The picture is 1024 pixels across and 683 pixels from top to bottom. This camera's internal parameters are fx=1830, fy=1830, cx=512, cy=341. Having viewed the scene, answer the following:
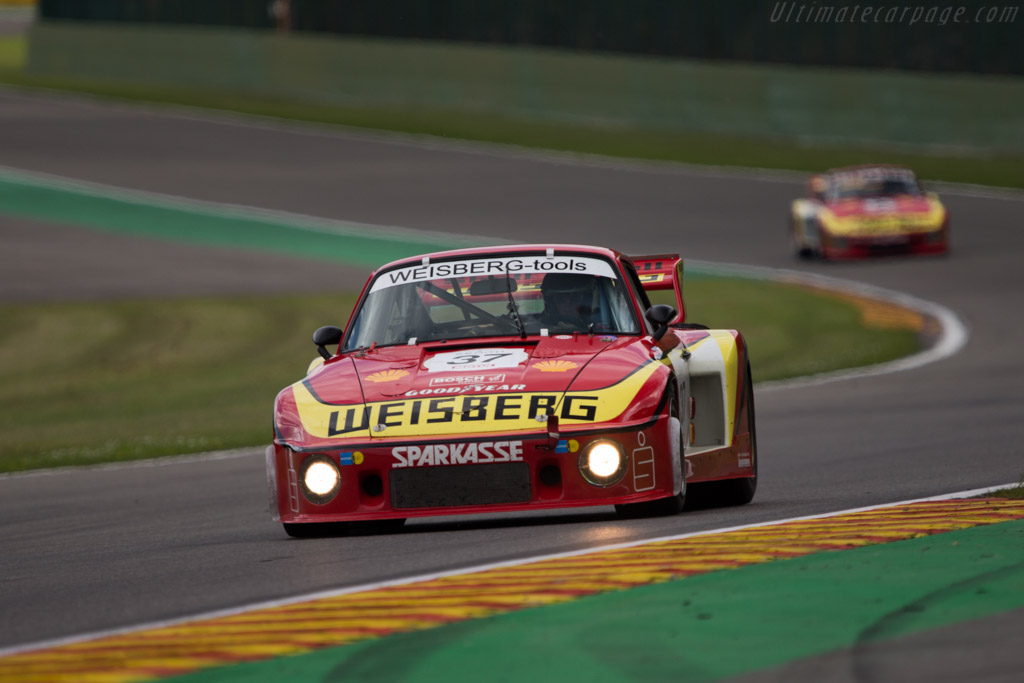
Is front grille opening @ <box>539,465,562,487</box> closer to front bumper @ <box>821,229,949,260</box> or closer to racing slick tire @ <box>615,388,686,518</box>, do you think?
racing slick tire @ <box>615,388,686,518</box>

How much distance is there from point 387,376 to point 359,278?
19971 millimetres

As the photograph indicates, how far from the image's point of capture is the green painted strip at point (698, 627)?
5027mm

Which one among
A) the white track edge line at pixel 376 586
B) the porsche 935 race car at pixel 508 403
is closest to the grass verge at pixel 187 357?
the porsche 935 race car at pixel 508 403

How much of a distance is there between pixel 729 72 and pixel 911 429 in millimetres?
30458

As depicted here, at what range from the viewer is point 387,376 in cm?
836

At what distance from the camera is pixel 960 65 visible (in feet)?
126

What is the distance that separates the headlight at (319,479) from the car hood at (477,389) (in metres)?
0.11

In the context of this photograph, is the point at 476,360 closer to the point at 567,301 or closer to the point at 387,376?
the point at 387,376

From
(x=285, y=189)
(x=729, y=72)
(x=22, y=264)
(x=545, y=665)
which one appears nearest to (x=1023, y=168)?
(x=729, y=72)

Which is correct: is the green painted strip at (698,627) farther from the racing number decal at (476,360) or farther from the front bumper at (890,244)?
the front bumper at (890,244)

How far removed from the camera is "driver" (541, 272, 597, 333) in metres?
8.92

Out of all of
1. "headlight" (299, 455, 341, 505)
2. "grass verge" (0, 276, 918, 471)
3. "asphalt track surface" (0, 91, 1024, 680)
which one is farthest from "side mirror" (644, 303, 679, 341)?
"grass verge" (0, 276, 918, 471)

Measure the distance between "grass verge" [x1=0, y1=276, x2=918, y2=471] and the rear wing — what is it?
5598mm

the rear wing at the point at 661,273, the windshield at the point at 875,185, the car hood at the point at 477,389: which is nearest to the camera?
the car hood at the point at 477,389
